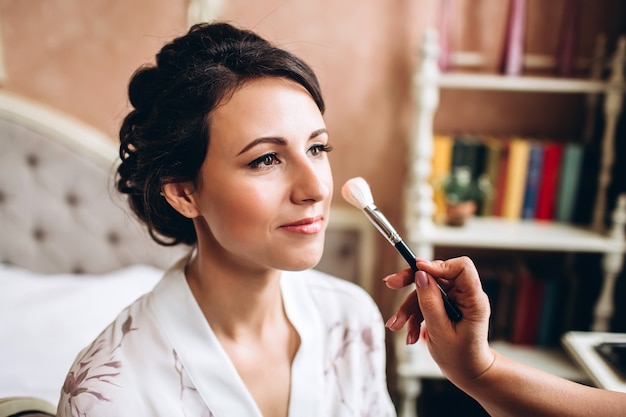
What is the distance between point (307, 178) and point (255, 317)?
1.10ft

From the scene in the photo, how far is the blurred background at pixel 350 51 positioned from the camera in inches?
65.5

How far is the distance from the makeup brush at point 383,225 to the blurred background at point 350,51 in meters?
1.03

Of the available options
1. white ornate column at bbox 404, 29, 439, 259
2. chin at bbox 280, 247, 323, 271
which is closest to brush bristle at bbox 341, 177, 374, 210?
chin at bbox 280, 247, 323, 271

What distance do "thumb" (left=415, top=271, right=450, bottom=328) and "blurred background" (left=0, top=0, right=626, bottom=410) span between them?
3.78ft

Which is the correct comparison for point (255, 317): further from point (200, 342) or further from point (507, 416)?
point (507, 416)

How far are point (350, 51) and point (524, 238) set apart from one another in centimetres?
87

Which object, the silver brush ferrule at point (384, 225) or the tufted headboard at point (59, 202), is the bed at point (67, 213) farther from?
the silver brush ferrule at point (384, 225)

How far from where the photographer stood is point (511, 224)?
1.67m

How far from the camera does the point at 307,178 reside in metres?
0.76

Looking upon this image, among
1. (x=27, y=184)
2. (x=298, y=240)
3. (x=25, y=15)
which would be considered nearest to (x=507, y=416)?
(x=298, y=240)

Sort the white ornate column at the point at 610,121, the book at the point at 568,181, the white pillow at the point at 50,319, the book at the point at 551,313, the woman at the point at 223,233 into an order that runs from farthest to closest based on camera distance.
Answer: the book at the point at 551,313
the book at the point at 568,181
the white ornate column at the point at 610,121
the white pillow at the point at 50,319
the woman at the point at 223,233

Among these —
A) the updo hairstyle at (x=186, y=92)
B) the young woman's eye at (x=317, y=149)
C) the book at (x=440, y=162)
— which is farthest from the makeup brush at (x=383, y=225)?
the book at (x=440, y=162)

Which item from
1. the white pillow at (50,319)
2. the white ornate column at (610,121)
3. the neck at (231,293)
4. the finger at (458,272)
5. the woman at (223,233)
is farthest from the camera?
the white ornate column at (610,121)

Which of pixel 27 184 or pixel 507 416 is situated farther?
pixel 27 184
